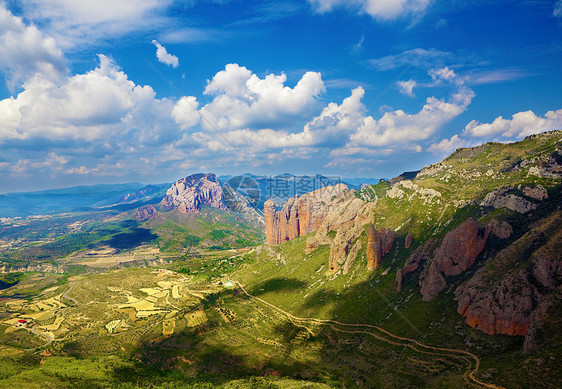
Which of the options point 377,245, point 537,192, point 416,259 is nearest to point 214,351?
point 377,245

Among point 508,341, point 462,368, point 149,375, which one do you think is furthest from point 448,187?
point 149,375

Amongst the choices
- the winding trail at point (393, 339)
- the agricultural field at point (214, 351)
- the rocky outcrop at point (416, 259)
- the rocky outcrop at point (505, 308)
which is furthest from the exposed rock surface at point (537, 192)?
the agricultural field at point (214, 351)

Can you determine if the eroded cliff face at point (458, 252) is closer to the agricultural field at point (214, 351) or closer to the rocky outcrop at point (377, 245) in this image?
the agricultural field at point (214, 351)

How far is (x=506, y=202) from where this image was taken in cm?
13375

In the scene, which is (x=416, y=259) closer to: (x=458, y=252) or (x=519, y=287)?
(x=458, y=252)

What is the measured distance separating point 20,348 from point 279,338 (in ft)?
446

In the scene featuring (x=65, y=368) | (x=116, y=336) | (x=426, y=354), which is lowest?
(x=116, y=336)

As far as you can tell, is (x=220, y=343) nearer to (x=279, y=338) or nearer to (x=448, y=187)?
(x=279, y=338)

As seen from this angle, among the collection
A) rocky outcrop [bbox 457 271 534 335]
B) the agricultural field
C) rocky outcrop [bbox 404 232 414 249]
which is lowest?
the agricultural field

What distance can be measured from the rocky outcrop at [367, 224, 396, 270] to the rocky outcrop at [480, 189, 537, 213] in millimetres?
50908

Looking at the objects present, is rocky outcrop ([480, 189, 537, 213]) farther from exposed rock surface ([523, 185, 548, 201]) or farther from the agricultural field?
the agricultural field

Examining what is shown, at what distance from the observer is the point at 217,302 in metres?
196

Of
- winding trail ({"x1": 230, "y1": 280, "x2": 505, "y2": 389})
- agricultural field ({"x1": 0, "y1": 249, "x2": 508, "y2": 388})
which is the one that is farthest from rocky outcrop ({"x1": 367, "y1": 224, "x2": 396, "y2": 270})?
agricultural field ({"x1": 0, "y1": 249, "x2": 508, "y2": 388})

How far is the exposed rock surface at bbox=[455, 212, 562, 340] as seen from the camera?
85.4 metres
